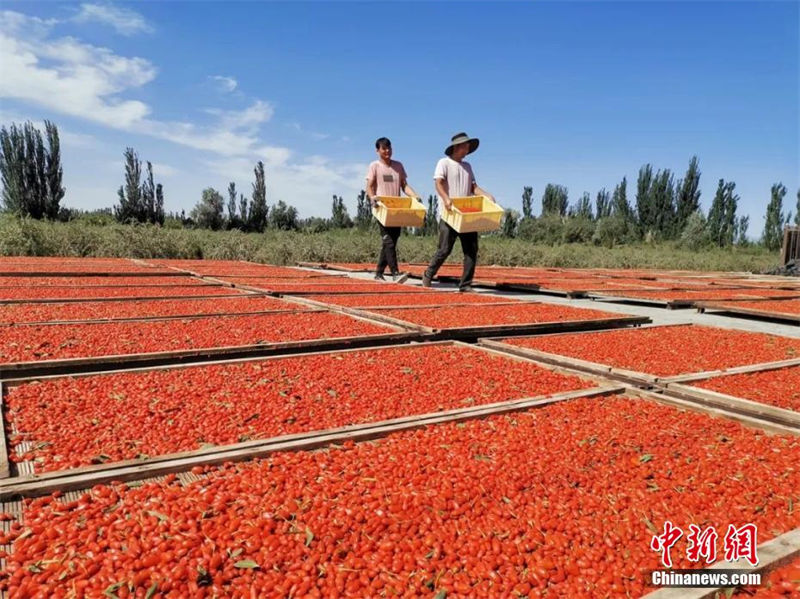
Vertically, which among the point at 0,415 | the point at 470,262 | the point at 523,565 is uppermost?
the point at 470,262

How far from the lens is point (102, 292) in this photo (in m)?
5.16

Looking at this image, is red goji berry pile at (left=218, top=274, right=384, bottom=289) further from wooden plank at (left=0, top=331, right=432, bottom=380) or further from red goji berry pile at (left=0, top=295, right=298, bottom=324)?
wooden plank at (left=0, top=331, right=432, bottom=380)

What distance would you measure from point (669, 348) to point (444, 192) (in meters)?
3.45

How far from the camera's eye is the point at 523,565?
4.18ft

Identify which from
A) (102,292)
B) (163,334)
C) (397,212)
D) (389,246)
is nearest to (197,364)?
(163,334)

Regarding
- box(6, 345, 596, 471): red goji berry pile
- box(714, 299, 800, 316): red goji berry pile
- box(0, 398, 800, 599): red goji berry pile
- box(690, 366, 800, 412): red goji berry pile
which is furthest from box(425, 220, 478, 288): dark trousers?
box(0, 398, 800, 599): red goji berry pile

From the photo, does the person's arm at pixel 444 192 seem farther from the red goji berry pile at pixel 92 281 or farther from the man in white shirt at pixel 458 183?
the red goji berry pile at pixel 92 281

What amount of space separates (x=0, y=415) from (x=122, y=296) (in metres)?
3.21

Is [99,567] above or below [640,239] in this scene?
below

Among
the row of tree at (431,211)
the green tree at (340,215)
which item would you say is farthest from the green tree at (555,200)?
the green tree at (340,215)

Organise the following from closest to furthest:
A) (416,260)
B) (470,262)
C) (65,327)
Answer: (65,327) < (470,262) < (416,260)

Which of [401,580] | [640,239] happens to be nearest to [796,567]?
[401,580]

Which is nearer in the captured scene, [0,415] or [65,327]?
[0,415]

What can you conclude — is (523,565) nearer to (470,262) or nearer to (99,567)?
(99,567)
